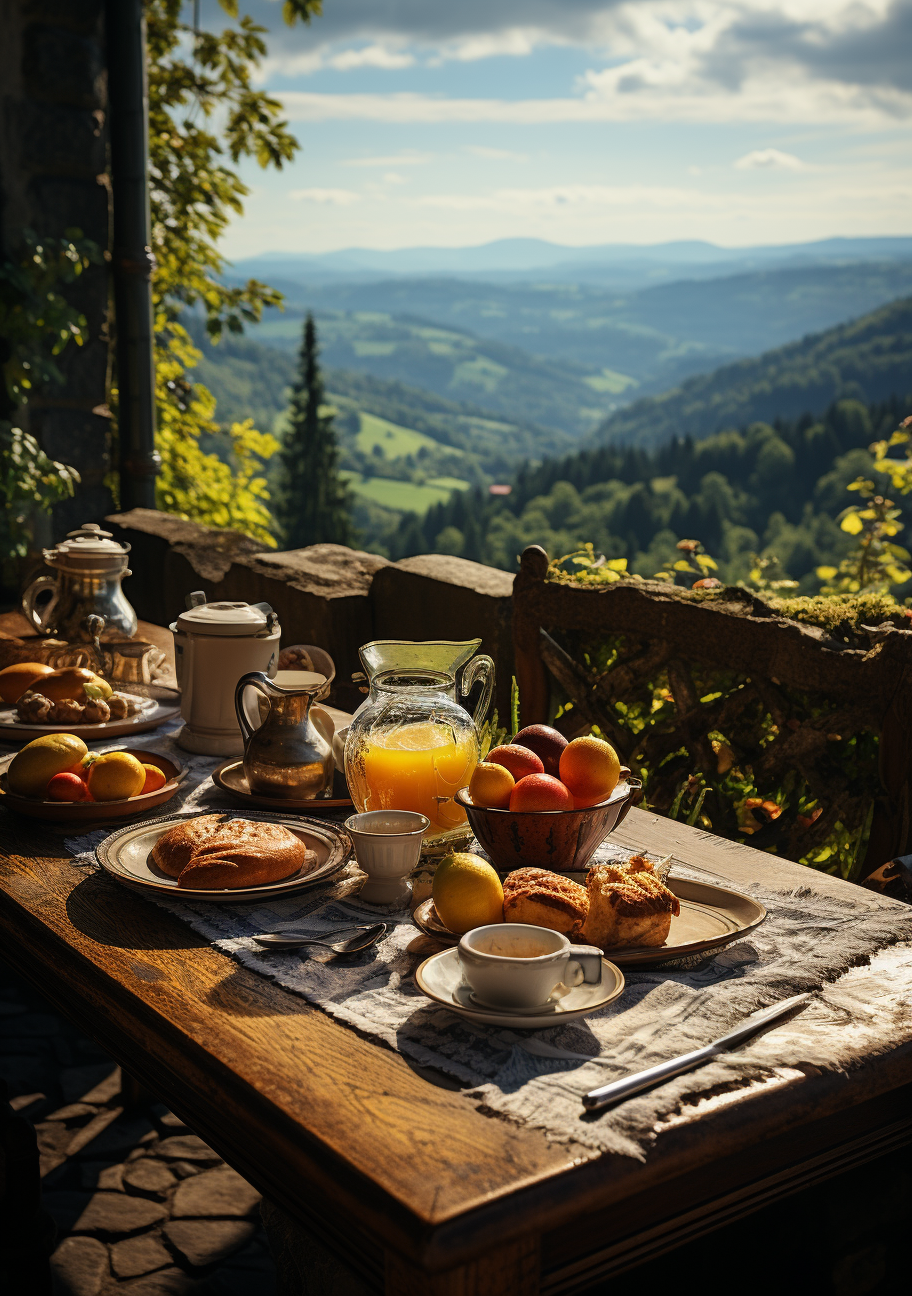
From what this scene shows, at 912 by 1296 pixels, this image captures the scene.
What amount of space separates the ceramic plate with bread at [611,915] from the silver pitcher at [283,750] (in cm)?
46

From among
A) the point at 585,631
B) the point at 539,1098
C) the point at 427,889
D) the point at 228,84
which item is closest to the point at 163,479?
the point at 228,84

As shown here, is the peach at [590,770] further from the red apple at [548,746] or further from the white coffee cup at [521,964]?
the white coffee cup at [521,964]

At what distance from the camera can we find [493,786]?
4.31 feet

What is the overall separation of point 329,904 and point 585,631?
1166 millimetres

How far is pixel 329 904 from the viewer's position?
1.32 m

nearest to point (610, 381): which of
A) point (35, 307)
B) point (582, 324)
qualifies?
point (582, 324)

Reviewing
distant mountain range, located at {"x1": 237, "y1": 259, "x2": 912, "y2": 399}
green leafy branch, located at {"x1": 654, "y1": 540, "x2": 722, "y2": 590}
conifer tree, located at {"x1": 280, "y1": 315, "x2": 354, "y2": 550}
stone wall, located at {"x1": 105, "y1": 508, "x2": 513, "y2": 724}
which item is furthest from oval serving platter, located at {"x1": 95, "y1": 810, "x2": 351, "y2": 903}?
distant mountain range, located at {"x1": 237, "y1": 259, "x2": 912, "y2": 399}

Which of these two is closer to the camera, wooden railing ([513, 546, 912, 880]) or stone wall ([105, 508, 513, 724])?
wooden railing ([513, 546, 912, 880])

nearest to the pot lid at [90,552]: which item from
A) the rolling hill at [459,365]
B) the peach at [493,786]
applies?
the peach at [493,786]

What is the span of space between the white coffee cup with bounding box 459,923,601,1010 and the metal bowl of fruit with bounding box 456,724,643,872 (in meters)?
0.25

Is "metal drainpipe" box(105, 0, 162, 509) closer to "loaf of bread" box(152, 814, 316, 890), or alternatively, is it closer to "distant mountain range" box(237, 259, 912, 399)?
"loaf of bread" box(152, 814, 316, 890)

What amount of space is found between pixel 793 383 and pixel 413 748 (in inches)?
1353

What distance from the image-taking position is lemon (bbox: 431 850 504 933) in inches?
45.4

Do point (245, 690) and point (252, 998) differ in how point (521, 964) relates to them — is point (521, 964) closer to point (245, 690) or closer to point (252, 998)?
point (252, 998)
